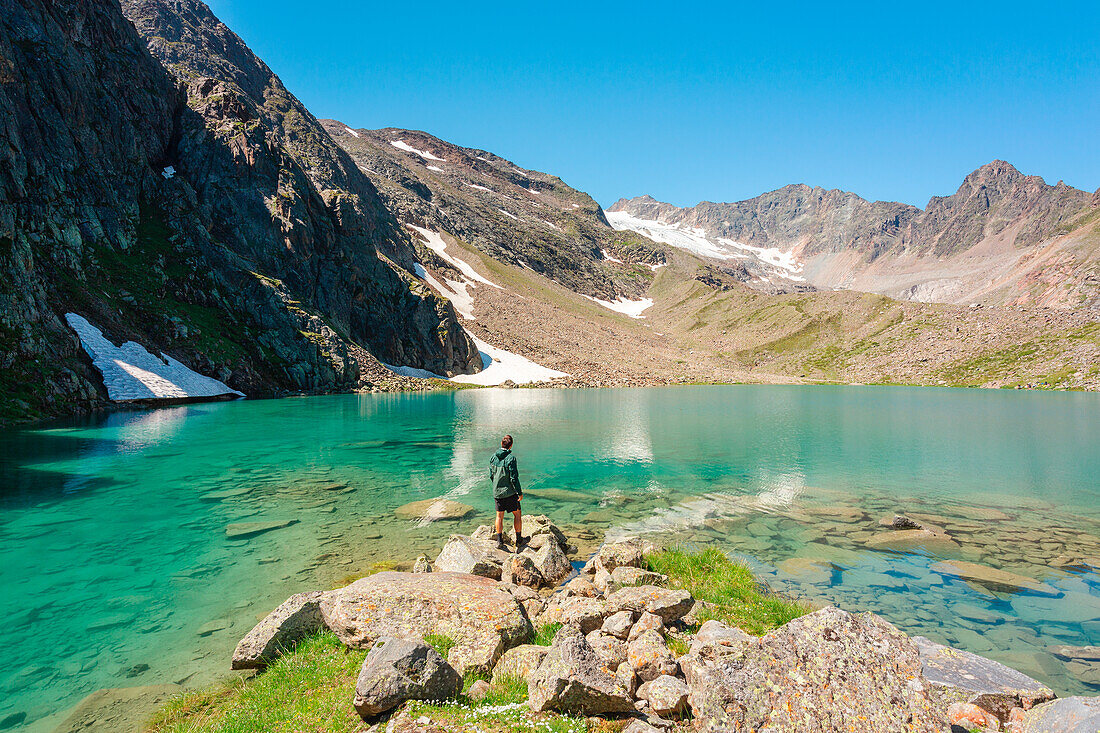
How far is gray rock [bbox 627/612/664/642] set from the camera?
865 cm

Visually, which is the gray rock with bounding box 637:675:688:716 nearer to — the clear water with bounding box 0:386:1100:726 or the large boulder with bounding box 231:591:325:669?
the large boulder with bounding box 231:591:325:669

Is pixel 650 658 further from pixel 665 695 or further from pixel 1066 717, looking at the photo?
pixel 1066 717

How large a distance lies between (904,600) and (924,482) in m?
16.7

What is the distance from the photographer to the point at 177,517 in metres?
18.3

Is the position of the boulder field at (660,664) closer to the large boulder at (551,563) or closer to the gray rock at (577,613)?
the gray rock at (577,613)

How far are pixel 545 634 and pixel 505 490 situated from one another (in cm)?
610

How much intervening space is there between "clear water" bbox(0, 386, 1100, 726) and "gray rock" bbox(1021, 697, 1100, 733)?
4.09 meters

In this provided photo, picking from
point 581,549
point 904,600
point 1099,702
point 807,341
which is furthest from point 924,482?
point 807,341

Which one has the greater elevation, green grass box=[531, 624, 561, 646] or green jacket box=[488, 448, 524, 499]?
green jacket box=[488, 448, 524, 499]

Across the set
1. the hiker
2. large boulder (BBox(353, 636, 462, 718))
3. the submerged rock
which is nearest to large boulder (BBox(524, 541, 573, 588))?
the hiker

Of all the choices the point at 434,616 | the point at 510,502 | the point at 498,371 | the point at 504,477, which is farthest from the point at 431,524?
the point at 498,371

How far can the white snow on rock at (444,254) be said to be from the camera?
491 feet

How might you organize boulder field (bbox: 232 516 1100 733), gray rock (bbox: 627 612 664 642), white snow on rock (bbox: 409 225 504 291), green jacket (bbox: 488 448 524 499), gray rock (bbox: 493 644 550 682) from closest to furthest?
boulder field (bbox: 232 516 1100 733), gray rock (bbox: 493 644 550 682), gray rock (bbox: 627 612 664 642), green jacket (bbox: 488 448 524 499), white snow on rock (bbox: 409 225 504 291)

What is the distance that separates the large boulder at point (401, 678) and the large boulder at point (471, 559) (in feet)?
18.0
